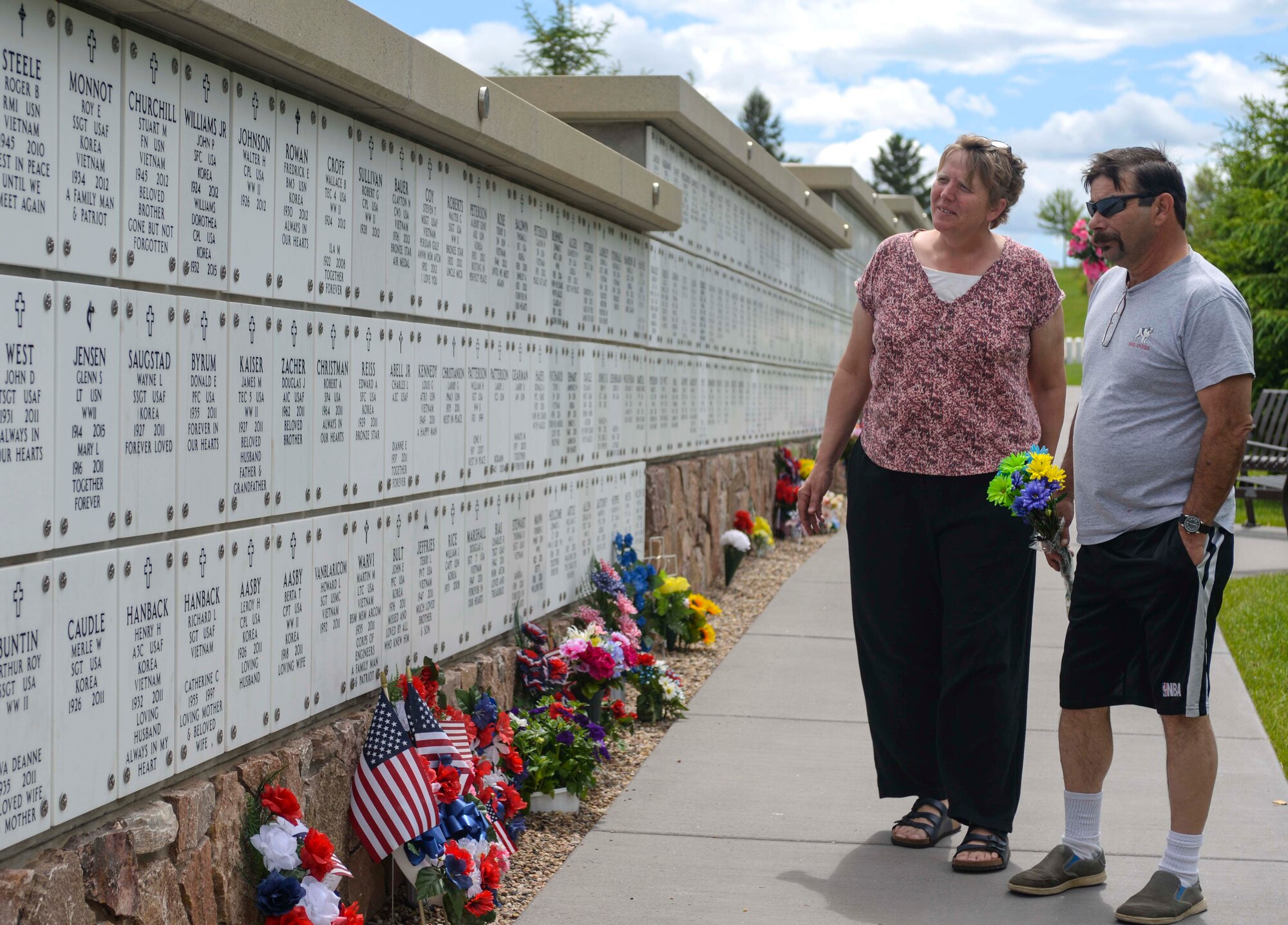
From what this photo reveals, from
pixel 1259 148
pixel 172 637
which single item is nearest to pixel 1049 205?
pixel 1259 148

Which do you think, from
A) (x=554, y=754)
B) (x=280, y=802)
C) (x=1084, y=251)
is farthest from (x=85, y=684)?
(x=1084, y=251)

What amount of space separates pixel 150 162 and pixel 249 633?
1.01m

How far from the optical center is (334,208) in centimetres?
346

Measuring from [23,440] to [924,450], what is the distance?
8.10 feet

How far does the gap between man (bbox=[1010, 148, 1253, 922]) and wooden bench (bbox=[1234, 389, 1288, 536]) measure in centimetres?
554

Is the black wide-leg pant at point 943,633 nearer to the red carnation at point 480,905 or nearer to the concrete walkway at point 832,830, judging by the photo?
the concrete walkway at point 832,830

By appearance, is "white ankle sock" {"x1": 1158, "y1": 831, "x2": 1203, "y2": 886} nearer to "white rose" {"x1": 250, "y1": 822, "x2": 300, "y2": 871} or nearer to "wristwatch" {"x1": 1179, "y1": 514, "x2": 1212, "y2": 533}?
"wristwatch" {"x1": 1179, "y1": 514, "x2": 1212, "y2": 533}

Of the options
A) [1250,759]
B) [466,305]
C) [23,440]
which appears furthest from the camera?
[1250,759]

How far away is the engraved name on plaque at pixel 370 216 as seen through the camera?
3588 millimetres

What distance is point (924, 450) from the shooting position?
13.1 feet

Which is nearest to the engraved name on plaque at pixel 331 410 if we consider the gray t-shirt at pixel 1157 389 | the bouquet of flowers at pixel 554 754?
the bouquet of flowers at pixel 554 754

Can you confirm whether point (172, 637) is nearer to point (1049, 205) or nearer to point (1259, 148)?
point (1259, 148)

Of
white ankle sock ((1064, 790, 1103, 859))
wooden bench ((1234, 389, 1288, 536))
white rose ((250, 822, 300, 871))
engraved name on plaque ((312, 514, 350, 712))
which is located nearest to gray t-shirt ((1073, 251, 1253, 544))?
white ankle sock ((1064, 790, 1103, 859))

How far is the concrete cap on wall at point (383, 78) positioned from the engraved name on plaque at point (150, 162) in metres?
0.07
